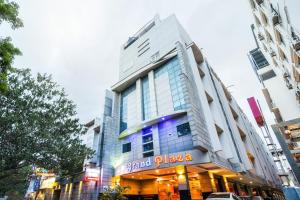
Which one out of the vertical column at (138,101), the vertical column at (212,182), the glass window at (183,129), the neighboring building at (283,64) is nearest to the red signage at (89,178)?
the vertical column at (138,101)

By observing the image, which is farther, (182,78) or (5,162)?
(182,78)

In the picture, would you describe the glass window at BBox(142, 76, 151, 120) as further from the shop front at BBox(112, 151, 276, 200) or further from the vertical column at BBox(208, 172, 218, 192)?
the vertical column at BBox(208, 172, 218, 192)

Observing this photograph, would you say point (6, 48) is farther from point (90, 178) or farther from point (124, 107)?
point (124, 107)

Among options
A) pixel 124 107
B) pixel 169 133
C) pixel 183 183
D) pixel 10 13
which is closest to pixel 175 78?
pixel 169 133

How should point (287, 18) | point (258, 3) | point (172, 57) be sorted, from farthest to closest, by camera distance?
point (172, 57)
point (258, 3)
point (287, 18)

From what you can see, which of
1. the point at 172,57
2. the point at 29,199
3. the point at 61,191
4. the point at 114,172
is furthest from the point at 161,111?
the point at 29,199

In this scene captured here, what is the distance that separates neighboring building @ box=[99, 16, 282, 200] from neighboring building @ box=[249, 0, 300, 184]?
6.37m

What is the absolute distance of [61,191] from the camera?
2459 cm

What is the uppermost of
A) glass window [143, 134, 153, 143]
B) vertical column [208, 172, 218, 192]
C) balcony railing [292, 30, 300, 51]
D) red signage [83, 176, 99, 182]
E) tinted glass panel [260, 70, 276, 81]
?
tinted glass panel [260, 70, 276, 81]

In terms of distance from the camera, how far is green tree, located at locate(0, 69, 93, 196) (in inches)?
535

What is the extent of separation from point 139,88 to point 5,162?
17083mm

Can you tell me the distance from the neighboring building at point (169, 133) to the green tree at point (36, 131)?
5.45 meters

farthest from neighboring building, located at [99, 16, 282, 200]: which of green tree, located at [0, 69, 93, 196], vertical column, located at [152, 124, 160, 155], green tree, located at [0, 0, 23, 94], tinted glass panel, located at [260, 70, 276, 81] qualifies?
tinted glass panel, located at [260, 70, 276, 81]

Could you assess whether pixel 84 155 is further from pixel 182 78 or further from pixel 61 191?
pixel 182 78
